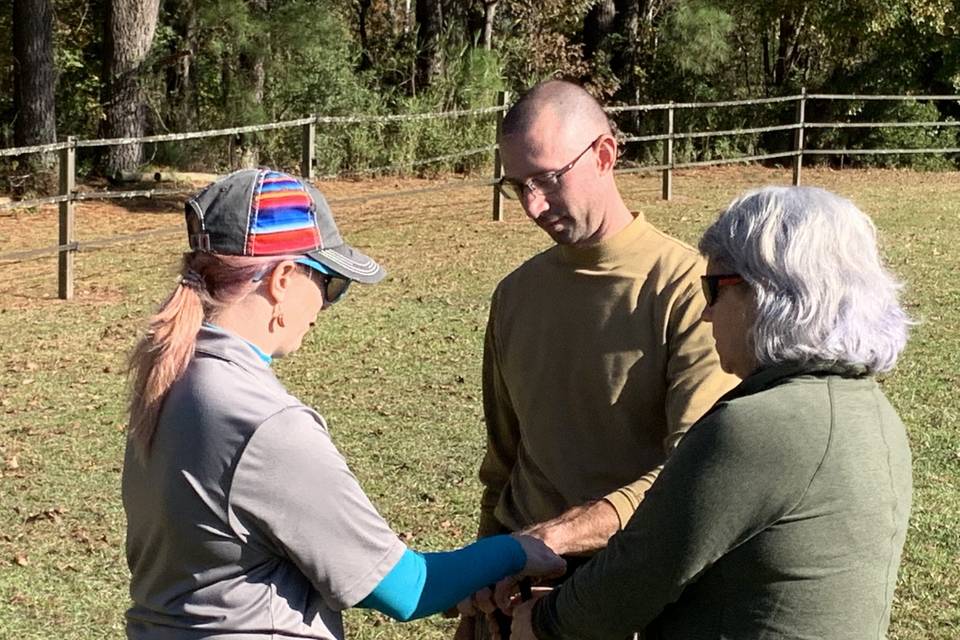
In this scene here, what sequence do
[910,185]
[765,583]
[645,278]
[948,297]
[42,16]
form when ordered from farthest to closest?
[910,185]
[42,16]
[948,297]
[645,278]
[765,583]

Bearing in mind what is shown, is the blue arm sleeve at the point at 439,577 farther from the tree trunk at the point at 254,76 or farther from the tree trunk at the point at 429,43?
the tree trunk at the point at 429,43

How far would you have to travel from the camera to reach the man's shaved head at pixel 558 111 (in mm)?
3186

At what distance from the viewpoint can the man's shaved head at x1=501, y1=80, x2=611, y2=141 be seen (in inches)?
125

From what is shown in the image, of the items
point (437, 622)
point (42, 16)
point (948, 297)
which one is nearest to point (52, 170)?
point (42, 16)

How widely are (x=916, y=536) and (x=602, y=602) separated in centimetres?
433

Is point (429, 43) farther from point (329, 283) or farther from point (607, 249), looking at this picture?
point (329, 283)

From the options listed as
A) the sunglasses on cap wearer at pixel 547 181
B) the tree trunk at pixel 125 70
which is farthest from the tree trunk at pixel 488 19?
the sunglasses on cap wearer at pixel 547 181

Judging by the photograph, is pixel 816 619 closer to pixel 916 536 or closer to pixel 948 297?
pixel 916 536

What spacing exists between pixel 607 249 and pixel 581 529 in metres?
0.66

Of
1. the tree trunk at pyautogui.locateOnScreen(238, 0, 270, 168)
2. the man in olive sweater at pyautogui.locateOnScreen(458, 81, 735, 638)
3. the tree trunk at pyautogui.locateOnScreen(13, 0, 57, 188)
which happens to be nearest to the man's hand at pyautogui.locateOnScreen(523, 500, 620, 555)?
the man in olive sweater at pyautogui.locateOnScreen(458, 81, 735, 638)

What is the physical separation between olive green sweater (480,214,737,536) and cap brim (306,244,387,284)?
713 mm

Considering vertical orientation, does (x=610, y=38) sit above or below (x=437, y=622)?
above

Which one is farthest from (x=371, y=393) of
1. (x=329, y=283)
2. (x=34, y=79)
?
(x=34, y=79)

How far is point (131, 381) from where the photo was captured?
92.8 inches
